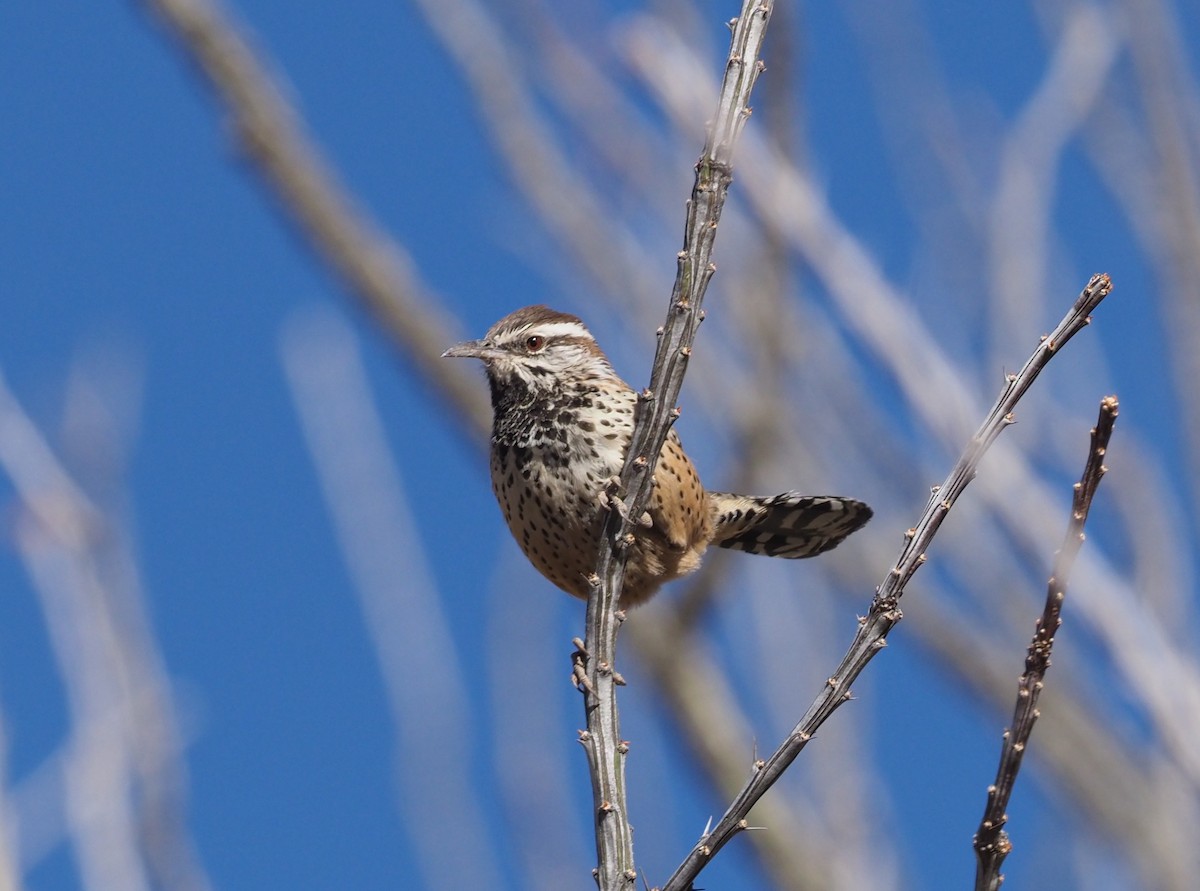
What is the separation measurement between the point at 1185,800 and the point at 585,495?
2.11 metres

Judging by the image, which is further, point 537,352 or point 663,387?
point 537,352

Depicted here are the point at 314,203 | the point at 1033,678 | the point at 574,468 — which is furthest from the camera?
the point at 314,203

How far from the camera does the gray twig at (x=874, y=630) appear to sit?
2.12m

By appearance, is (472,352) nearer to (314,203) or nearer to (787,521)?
(787,521)

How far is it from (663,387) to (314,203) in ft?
13.1

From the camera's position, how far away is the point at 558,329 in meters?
3.72

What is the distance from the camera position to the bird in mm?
3275

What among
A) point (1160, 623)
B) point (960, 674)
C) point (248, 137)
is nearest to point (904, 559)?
point (1160, 623)

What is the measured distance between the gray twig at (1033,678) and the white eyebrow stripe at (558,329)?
6.13 feet

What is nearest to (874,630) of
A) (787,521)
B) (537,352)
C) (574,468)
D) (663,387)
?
(663,387)

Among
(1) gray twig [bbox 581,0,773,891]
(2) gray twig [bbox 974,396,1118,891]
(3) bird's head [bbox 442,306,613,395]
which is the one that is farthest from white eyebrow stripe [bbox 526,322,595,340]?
(2) gray twig [bbox 974,396,1118,891]

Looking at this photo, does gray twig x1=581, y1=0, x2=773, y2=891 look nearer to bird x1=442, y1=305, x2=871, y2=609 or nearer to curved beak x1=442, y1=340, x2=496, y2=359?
bird x1=442, y1=305, x2=871, y2=609

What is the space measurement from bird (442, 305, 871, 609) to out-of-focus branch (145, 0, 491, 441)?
260 centimetres

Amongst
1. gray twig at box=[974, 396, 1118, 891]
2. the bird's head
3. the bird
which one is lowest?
gray twig at box=[974, 396, 1118, 891]
